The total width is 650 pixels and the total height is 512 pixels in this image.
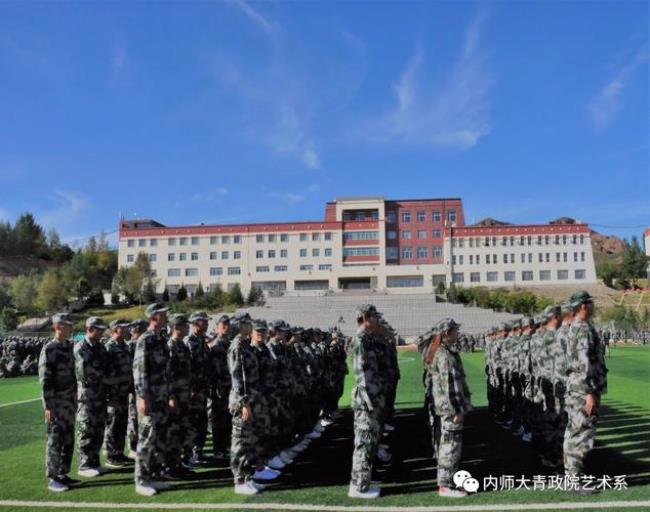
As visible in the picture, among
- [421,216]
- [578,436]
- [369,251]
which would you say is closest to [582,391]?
[578,436]

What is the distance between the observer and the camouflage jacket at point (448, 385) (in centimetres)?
598

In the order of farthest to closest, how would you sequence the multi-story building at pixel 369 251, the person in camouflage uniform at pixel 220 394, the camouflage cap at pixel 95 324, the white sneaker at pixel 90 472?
the multi-story building at pixel 369 251
the person in camouflage uniform at pixel 220 394
the camouflage cap at pixel 95 324
the white sneaker at pixel 90 472

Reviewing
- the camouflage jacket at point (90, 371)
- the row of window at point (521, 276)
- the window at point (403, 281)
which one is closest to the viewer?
the camouflage jacket at point (90, 371)

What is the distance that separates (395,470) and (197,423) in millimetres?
2782

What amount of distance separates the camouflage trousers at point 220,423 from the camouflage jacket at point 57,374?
6.35 feet

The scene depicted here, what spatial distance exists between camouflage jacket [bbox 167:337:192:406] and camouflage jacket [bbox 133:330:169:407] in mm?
266

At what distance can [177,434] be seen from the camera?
718 cm

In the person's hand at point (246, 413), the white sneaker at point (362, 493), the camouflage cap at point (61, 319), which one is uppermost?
the camouflage cap at point (61, 319)

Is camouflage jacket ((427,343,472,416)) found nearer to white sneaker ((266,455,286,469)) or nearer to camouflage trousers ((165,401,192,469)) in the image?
white sneaker ((266,455,286,469))

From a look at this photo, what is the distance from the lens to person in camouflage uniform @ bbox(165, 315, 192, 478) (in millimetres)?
7094

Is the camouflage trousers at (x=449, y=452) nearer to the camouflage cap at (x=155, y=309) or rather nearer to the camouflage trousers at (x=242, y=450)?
the camouflage trousers at (x=242, y=450)

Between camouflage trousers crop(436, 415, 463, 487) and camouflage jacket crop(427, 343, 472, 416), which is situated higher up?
camouflage jacket crop(427, 343, 472, 416)

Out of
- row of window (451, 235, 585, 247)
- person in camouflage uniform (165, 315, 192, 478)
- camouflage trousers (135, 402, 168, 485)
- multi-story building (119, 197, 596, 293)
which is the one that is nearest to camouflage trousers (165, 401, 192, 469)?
person in camouflage uniform (165, 315, 192, 478)

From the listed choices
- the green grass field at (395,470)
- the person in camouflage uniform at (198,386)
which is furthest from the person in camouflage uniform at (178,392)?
the green grass field at (395,470)
